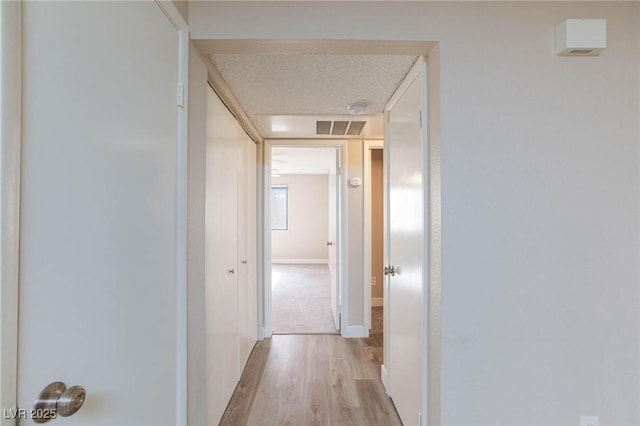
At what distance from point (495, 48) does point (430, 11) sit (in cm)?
33

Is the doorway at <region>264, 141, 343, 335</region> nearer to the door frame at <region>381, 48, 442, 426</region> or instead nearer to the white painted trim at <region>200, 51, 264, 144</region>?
the white painted trim at <region>200, 51, 264, 144</region>

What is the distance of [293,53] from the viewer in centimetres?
136

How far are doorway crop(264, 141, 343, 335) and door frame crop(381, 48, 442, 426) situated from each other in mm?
1861

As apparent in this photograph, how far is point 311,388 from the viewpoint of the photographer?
218 cm

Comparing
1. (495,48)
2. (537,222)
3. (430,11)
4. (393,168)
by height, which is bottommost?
(537,222)

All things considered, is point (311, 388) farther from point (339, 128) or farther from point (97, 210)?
point (339, 128)

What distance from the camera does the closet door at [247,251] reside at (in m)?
2.30

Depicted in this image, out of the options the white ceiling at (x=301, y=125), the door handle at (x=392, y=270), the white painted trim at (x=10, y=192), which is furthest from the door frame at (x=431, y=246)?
the white painted trim at (x=10, y=192)

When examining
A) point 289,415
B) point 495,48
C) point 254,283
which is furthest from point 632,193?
point 254,283

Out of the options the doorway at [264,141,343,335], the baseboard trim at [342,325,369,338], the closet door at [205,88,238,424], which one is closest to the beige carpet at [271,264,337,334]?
the doorway at [264,141,343,335]

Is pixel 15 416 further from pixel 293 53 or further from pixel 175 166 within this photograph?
pixel 293 53

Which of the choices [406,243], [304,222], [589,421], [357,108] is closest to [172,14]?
[357,108]

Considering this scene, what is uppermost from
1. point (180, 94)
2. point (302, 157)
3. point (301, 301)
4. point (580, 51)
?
point (302, 157)

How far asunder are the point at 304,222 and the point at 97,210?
23.8 ft
